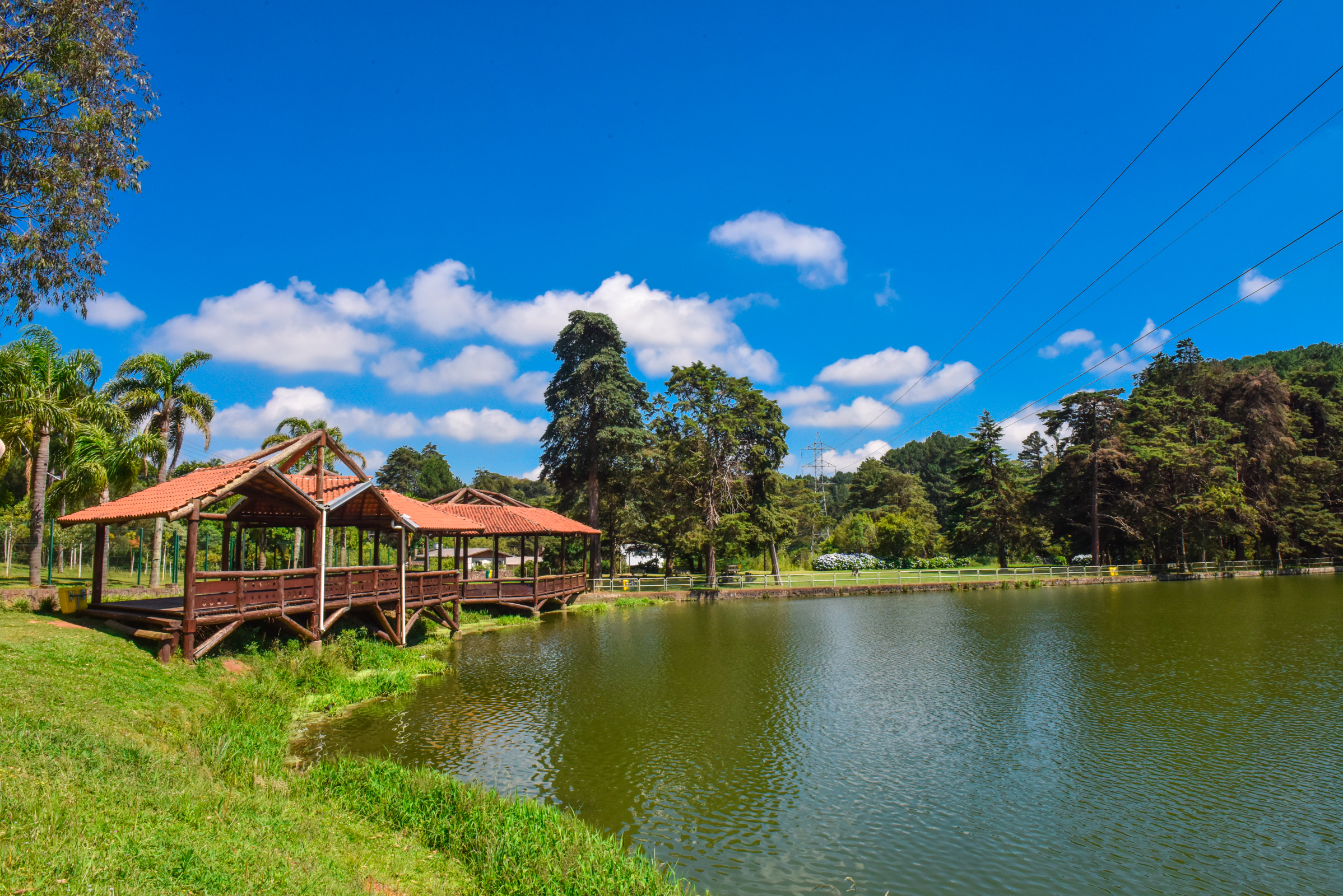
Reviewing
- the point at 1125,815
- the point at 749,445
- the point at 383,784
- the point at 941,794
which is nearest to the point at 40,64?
the point at 383,784

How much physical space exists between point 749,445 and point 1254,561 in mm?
43576

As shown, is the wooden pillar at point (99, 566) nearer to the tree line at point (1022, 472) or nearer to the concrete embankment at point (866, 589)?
the concrete embankment at point (866, 589)

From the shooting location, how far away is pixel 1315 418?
194ft

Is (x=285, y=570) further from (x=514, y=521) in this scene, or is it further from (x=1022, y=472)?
(x=1022, y=472)

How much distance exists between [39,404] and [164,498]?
9.64 m

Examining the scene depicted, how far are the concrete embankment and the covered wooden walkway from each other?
49.6ft

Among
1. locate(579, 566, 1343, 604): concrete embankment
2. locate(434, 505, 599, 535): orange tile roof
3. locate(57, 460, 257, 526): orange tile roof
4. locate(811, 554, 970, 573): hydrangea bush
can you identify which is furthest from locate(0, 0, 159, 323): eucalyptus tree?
locate(811, 554, 970, 573): hydrangea bush

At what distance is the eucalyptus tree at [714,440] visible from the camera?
42750mm

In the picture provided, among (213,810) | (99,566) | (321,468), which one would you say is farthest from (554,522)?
(213,810)

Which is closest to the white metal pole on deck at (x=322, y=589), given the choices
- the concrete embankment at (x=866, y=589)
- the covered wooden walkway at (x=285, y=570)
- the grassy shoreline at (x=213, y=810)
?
the covered wooden walkway at (x=285, y=570)

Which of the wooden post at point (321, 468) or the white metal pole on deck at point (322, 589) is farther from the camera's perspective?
the wooden post at point (321, 468)

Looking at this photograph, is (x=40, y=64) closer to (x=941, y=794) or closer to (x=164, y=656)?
(x=164, y=656)

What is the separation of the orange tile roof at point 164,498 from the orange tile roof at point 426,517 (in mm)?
5553

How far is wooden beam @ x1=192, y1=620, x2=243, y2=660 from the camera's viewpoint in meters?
14.2
